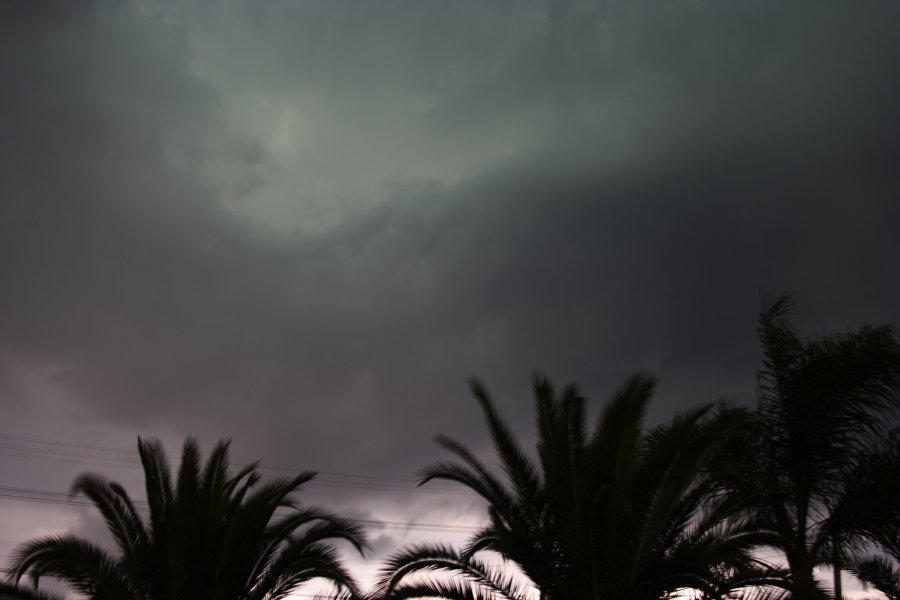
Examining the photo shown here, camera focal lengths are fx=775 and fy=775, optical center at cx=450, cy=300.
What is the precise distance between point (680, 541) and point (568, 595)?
2.28 meters

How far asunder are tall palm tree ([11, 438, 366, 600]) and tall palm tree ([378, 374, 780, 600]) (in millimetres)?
2459

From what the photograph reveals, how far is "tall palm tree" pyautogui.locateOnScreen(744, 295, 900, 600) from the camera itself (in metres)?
13.5

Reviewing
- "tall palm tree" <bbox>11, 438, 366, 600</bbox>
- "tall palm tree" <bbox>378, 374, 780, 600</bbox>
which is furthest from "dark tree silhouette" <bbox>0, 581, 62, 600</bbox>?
"tall palm tree" <bbox>378, 374, 780, 600</bbox>

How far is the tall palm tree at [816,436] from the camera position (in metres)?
13.5

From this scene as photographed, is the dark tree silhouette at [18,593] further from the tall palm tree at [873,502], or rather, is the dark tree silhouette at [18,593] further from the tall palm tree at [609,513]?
the tall palm tree at [873,502]

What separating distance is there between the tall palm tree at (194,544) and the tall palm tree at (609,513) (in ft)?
8.07

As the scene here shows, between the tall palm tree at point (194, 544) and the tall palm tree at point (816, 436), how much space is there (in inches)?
318

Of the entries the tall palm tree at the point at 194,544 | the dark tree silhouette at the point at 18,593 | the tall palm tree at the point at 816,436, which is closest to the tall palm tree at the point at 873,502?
the tall palm tree at the point at 816,436

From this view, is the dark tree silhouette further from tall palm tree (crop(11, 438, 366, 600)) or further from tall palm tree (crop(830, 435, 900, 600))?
tall palm tree (crop(830, 435, 900, 600))

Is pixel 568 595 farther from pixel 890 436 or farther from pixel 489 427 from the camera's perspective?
pixel 890 436

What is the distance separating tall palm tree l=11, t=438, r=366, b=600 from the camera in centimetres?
1523

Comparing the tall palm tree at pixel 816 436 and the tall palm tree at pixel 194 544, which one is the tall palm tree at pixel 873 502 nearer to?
the tall palm tree at pixel 816 436

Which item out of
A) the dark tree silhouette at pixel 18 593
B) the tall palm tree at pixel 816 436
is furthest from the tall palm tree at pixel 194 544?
the tall palm tree at pixel 816 436

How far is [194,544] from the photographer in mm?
15438
